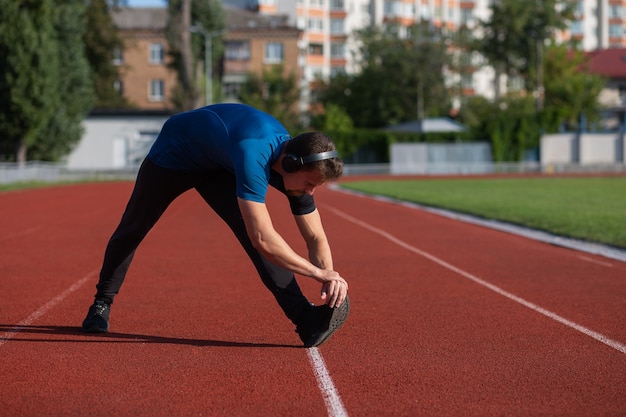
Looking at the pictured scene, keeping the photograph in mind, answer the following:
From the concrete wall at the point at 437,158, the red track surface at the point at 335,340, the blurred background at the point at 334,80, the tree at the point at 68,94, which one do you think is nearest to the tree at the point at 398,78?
the blurred background at the point at 334,80

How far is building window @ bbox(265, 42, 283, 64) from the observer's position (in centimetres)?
7338

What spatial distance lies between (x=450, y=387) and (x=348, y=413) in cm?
80

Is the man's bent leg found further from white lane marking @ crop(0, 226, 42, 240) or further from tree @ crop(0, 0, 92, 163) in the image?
tree @ crop(0, 0, 92, 163)

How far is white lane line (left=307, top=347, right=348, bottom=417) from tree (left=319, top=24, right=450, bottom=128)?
69563 mm

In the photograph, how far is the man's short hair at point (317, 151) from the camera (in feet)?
15.4

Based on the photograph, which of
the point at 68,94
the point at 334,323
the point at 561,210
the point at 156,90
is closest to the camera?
the point at 334,323

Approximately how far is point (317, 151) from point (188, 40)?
46.4m

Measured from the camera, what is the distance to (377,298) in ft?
27.4

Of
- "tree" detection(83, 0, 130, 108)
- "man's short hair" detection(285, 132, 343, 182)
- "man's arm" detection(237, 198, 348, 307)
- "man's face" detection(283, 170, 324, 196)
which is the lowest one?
"man's arm" detection(237, 198, 348, 307)

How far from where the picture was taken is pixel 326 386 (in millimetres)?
4910

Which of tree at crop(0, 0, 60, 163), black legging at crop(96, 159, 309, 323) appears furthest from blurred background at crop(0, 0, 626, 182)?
black legging at crop(96, 159, 309, 323)

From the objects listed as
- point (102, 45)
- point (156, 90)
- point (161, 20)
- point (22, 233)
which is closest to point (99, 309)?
point (22, 233)

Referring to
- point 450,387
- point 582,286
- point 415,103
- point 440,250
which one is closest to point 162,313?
point 450,387

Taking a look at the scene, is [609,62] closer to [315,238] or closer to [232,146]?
[315,238]
